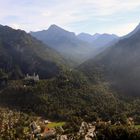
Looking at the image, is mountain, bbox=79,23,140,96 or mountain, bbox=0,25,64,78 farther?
mountain, bbox=0,25,64,78

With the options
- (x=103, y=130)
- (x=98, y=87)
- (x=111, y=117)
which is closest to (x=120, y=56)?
(x=98, y=87)

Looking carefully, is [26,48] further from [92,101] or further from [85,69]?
[92,101]

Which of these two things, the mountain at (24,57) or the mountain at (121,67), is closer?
the mountain at (121,67)

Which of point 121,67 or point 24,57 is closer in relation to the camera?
point 121,67

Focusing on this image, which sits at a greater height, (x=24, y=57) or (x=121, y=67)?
(x=24, y=57)
